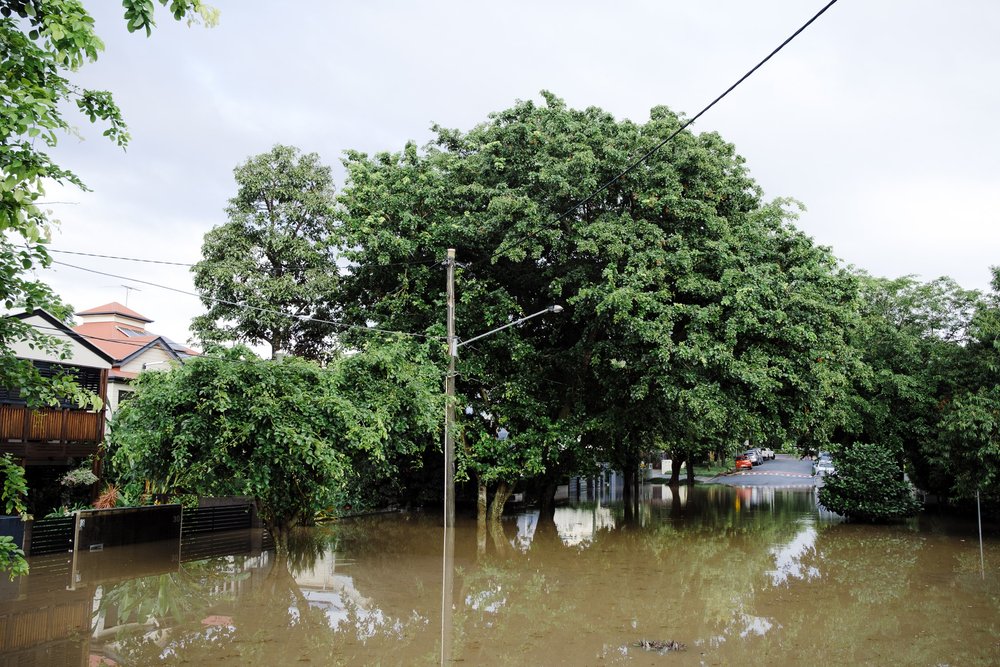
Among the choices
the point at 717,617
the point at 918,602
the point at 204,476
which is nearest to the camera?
the point at 717,617

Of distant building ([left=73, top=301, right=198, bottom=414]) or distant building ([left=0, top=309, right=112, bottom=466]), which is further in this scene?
distant building ([left=73, top=301, right=198, bottom=414])

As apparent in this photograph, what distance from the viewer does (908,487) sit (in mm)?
22359

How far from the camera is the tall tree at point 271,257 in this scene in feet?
72.5

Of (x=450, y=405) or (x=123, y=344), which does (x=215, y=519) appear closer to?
(x=450, y=405)

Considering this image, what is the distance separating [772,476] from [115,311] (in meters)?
39.9

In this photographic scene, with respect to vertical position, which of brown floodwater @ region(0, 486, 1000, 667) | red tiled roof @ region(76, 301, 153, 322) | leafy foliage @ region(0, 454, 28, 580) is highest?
red tiled roof @ region(76, 301, 153, 322)

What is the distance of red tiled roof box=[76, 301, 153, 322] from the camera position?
95.1 ft

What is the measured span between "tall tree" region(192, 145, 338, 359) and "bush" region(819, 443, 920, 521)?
16.5 metres

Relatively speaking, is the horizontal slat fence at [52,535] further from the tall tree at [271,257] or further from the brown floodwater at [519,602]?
the tall tree at [271,257]

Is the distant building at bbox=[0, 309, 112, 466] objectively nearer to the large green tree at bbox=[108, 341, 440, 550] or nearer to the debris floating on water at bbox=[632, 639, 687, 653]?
the large green tree at bbox=[108, 341, 440, 550]

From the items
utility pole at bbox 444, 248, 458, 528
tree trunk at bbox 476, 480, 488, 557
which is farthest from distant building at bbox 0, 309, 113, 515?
tree trunk at bbox 476, 480, 488, 557

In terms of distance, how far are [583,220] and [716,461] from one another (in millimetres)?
47633

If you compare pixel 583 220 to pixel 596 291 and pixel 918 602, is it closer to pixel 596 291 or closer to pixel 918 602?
pixel 596 291

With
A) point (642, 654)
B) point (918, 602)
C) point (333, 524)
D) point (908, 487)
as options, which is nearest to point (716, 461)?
point (908, 487)
